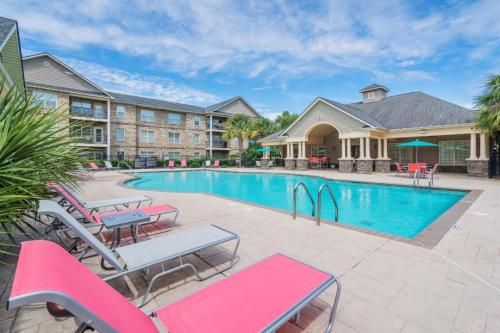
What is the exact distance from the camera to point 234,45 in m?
17.6

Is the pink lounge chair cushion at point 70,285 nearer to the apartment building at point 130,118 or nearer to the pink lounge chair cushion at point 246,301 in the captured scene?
the pink lounge chair cushion at point 246,301

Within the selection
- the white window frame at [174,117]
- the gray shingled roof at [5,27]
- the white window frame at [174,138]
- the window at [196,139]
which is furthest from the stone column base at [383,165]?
the white window frame at [174,117]

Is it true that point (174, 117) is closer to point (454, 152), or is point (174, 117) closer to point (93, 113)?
point (93, 113)

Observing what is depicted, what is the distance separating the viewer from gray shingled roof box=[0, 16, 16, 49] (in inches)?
348

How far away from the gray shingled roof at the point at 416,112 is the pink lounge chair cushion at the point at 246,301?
1971cm

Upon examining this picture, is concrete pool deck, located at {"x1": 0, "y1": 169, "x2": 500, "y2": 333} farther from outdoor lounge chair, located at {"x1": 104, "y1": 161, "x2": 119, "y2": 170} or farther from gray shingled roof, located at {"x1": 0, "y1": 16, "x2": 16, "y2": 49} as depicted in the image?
outdoor lounge chair, located at {"x1": 104, "y1": 161, "x2": 119, "y2": 170}

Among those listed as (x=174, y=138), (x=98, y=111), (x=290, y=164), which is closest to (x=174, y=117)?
(x=174, y=138)

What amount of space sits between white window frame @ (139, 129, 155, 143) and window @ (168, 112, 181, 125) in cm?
281

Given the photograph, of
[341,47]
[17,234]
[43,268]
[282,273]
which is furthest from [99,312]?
[341,47]

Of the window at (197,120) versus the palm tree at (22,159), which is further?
the window at (197,120)

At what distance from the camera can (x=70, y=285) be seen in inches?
47.5

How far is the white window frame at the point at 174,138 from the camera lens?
105ft

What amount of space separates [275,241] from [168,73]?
37921 mm

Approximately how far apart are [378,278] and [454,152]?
22.1 m
